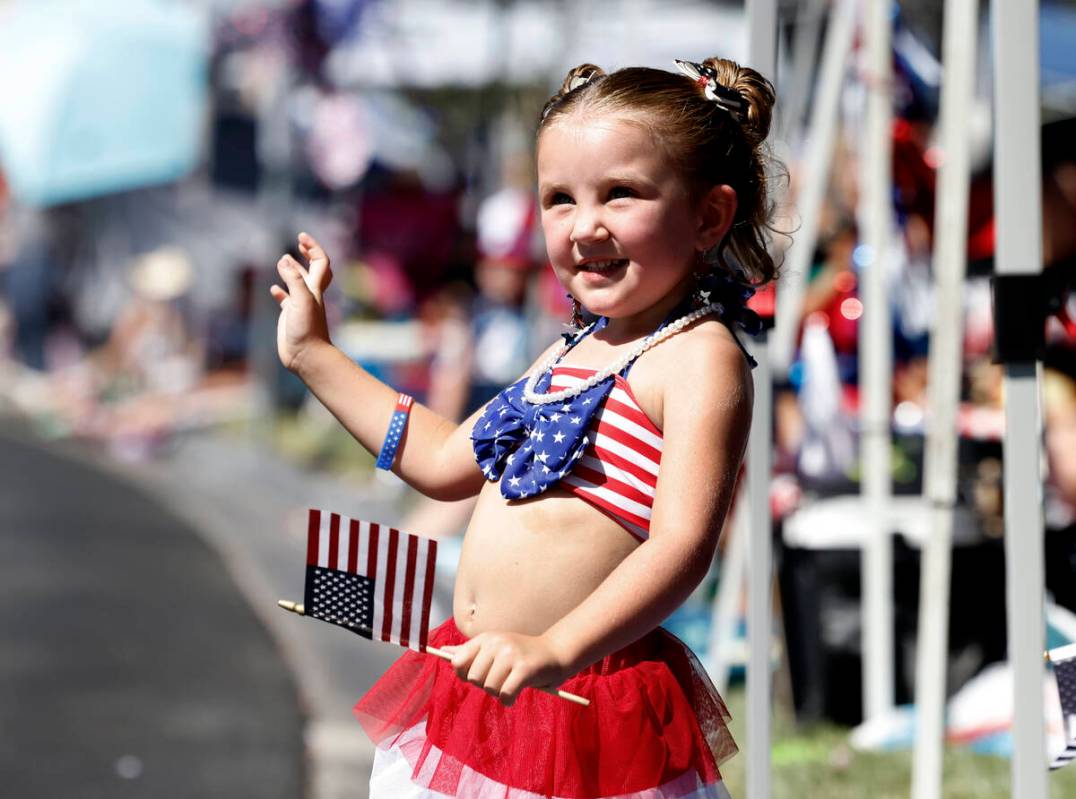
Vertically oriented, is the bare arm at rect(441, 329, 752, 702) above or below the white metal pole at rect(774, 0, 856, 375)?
below

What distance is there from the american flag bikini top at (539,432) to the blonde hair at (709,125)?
3.1 inches

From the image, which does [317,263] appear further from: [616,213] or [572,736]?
[572,736]

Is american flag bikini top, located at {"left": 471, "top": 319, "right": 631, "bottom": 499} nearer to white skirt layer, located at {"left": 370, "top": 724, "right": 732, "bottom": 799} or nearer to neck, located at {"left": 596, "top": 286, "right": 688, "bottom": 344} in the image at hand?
neck, located at {"left": 596, "top": 286, "right": 688, "bottom": 344}

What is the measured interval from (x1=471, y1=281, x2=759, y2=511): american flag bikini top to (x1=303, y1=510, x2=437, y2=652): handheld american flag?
208 millimetres

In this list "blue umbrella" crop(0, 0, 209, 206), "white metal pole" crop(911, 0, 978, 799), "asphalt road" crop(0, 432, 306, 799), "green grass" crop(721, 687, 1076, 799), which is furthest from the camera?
"blue umbrella" crop(0, 0, 209, 206)

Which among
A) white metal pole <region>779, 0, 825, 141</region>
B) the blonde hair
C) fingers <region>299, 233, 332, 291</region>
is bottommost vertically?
fingers <region>299, 233, 332, 291</region>

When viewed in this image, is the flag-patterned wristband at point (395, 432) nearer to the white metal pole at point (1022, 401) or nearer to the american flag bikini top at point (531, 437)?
the american flag bikini top at point (531, 437)

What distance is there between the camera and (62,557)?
7824 mm

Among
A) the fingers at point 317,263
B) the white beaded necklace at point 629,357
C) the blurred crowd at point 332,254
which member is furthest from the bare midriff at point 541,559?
the blurred crowd at point 332,254

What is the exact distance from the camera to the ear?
2027 mm

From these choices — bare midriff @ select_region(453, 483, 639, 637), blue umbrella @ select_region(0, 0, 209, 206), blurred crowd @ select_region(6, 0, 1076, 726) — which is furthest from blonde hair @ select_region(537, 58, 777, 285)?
blue umbrella @ select_region(0, 0, 209, 206)

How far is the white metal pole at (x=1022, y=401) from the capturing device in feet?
6.88

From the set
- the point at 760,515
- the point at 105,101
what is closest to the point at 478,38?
the point at 105,101

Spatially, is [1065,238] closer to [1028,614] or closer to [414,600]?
[1028,614]
